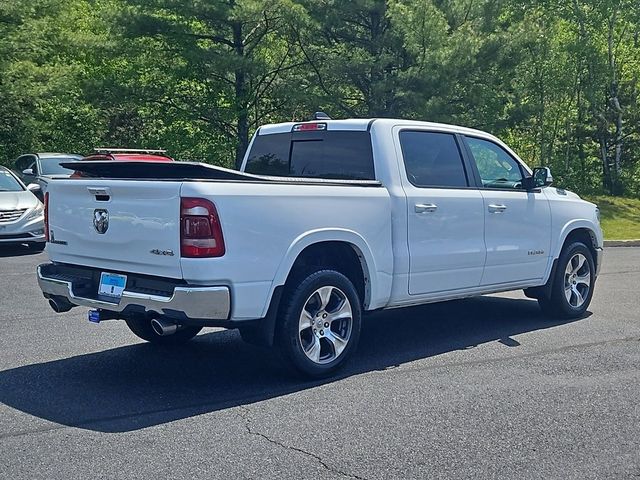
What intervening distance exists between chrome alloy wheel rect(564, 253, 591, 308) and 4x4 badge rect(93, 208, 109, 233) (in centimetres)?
487

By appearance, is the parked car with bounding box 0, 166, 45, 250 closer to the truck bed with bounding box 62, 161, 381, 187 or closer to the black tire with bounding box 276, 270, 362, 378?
the truck bed with bounding box 62, 161, 381, 187

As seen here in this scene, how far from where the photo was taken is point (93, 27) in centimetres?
3177

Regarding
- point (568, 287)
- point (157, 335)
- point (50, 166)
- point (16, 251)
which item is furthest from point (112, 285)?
point (50, 166)

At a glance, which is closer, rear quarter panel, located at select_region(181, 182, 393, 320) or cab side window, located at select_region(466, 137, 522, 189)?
rear quarter panel, located at select_region(181, 182, 393, 320)

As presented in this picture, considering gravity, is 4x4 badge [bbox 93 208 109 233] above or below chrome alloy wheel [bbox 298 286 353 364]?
Result: above

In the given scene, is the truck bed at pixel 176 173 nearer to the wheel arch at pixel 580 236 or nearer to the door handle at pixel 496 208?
the door handle at pixel 496 208

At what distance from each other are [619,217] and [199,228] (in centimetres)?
2022

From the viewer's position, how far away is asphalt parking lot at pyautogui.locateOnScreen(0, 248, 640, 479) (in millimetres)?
4574

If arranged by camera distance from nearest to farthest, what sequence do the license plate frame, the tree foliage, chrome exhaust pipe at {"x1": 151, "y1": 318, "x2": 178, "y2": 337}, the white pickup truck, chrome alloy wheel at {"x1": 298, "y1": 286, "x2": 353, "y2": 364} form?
the white pickup truck
chrome exhaust pipe at {"x1": 151, "y1": 318, "x2": 178, "y2": 337}
the license plate frame
chrome alloy wheel at {"x1": 298, "y1": 286, "x2": 353, "y2": 364}
the tree foliage

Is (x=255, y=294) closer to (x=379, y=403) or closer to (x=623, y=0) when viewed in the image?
(x=379, y=403)

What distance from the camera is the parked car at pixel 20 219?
13953mm

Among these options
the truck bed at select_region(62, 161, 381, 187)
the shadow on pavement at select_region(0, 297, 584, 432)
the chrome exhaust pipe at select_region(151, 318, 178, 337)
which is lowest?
the shadow on pavement at select_region(0, 297, 584, 432)

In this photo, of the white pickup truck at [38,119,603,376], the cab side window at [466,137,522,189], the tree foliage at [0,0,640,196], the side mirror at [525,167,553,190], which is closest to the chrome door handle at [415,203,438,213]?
the white pickup truck at [38,119,603,376]

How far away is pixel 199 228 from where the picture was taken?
5.48 m
